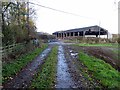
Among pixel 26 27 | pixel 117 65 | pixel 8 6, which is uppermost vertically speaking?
pixel 8 6

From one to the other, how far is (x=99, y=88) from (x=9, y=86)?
3642mm

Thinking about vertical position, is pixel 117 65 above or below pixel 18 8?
below

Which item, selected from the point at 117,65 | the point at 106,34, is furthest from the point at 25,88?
the point at 106,34

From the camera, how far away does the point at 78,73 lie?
1102 cm

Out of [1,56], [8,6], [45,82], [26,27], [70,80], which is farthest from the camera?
[26,27]

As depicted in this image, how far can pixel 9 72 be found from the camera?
425 inches

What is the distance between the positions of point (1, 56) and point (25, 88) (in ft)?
23.0

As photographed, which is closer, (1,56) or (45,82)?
(45,82)

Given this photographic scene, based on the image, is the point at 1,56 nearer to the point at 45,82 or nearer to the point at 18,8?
the point at 45,82

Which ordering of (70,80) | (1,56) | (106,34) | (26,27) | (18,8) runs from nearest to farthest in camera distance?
(70,80) < (1,56) < (18,8) < (26,27) < (106,34)

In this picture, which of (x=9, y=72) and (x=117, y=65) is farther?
(x=117, y=65)

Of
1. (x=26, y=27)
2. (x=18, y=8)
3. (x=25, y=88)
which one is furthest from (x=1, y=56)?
(x=26, y=27)

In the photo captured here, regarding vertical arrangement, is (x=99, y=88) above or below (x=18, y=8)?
below

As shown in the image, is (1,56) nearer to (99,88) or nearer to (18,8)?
(99,88)
